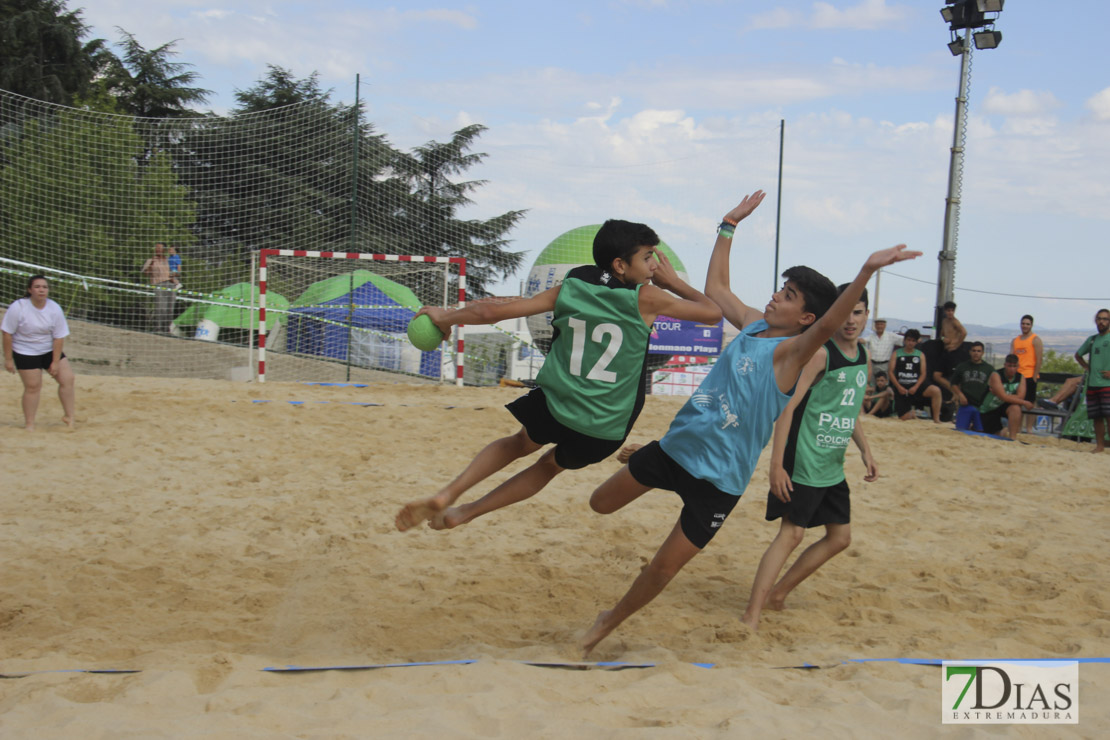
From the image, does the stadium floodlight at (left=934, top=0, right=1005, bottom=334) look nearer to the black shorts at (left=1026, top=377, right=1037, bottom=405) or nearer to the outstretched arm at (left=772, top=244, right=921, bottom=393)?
the black shorts at (left=1026, top=377, right=1037, bottom=405)

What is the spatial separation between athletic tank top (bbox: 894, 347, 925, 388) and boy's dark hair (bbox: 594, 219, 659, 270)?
30.7ft

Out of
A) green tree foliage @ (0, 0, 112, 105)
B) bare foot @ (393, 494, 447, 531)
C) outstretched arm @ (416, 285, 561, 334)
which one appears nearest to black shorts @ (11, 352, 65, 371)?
bare foot @ (393, 494, 447, 531)

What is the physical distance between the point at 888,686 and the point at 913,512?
379 cm

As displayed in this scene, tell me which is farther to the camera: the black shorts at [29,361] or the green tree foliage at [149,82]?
the green tree foliage at [149,82]

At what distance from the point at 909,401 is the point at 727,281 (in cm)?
921

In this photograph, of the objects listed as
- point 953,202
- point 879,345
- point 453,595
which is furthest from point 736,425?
point 879,345

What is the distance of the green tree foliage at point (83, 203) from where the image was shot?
1432 cm

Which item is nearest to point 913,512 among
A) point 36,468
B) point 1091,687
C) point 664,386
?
point 1091,687

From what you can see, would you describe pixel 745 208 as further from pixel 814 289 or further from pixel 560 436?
pixel 560 436

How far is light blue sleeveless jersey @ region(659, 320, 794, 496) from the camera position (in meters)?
3.40

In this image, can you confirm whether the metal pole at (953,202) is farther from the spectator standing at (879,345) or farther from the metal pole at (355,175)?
the metal pole at (355,175)

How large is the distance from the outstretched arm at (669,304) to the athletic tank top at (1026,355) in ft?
30.3

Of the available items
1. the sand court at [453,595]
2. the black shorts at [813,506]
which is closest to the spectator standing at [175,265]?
the sand court at [453,595]

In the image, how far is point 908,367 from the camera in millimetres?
12016
